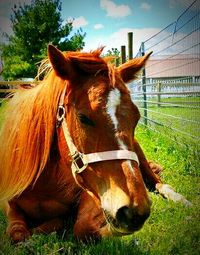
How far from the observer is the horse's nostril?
4.95 feet

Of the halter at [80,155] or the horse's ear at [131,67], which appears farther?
the horse's ear at [131,67]

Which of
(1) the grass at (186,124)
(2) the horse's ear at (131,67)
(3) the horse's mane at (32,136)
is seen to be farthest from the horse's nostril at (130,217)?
(1) the grass at (186,124)

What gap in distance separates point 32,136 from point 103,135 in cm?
73

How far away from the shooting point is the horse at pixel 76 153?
1.66m

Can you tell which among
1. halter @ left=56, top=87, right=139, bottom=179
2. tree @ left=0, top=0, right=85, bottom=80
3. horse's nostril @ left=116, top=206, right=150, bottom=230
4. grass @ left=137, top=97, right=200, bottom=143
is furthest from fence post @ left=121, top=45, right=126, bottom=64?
horse's nostril @ left=116, top=206, right=150, bottom=230

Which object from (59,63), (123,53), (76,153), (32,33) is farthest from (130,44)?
(76,153)

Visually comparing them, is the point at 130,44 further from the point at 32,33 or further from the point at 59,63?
the point at 59,63

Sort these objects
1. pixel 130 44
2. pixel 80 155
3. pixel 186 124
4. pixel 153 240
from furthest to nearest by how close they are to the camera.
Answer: pixel 130 44
pixel 186 124
pixel 153 240
pixel 80 155

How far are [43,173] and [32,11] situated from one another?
687 cm

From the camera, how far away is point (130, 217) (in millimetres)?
1518

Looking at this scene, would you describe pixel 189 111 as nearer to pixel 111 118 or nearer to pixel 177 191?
pixel 177 191

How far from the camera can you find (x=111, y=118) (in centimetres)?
174

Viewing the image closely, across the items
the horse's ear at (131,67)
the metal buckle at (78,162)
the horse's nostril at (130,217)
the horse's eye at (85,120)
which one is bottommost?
the horse's nostril at (130,217)

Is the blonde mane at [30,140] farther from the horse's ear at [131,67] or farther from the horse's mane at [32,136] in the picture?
the horse's ear at [131,67]
